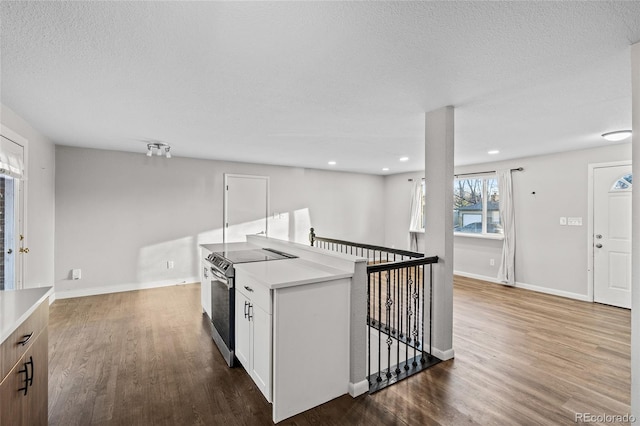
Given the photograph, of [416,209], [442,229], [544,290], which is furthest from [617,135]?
[416,209]

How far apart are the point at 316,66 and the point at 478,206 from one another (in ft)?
17.1

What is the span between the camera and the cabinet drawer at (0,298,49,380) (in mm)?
1140

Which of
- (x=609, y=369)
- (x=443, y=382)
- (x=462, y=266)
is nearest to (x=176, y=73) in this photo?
(x=443, y=382)

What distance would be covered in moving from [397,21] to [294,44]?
0.58 m

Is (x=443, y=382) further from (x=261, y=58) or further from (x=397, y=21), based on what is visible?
(x=261, y=58)

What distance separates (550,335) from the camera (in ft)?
10.6

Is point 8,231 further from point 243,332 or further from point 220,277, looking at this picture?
point 243,332

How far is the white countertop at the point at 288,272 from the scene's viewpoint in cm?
196

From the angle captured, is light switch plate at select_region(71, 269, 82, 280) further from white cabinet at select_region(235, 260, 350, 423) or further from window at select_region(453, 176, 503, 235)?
window at select_region(453, 176, 503, 235)

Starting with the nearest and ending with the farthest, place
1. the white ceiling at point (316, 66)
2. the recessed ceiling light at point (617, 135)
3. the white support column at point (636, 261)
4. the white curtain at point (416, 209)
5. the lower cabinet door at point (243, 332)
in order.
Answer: the white ceiling at point (316, 66), the white support column at point (636, 261), the lower cabinet door at point (243, 332), the recessed ceiling light at point (617, 135), the white curtain at point (416, 209)

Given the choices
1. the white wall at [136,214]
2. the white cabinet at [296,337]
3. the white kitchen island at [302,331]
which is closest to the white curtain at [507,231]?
the white wall at [136,214]

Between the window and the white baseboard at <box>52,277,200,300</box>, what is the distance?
16.7 ft

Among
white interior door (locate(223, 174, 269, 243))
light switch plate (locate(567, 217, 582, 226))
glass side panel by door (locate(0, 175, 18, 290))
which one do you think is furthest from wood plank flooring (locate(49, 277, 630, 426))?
white interior door (locate(223, 174, 269, 243))

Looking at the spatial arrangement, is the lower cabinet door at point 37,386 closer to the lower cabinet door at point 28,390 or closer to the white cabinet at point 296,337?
the lower cabinet door at point 28,390
